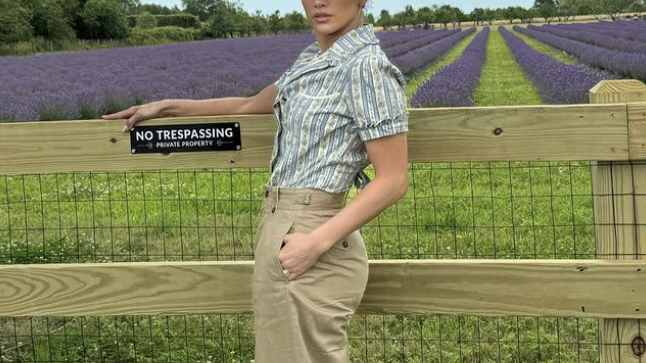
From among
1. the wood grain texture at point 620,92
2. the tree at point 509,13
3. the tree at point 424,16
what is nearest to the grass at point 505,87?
the wood grain texture at point 620,92

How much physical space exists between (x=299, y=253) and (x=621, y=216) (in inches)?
41.8

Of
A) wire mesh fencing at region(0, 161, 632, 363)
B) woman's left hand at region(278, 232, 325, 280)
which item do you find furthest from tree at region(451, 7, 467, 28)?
woman's left hand at region(278, 232, 325, 280)

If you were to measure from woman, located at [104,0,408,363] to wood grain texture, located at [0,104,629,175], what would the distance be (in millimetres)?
480

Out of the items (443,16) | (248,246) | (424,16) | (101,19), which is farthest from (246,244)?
(424,16)

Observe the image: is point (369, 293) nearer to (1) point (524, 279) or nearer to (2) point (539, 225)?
(1) point (524, 279)

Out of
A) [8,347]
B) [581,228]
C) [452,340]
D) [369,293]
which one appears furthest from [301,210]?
[581,228]

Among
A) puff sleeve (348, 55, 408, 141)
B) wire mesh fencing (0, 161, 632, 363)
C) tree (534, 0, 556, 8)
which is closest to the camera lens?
puff sleeve (348, 55, 408, 141)

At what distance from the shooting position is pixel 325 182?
201cm

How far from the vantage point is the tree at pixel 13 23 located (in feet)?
188

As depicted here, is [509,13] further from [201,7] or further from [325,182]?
[325,182]

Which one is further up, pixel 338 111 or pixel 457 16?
pixel 457 16

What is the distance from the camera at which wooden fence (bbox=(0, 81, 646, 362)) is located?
8.07ft

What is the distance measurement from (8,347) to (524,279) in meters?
2.52

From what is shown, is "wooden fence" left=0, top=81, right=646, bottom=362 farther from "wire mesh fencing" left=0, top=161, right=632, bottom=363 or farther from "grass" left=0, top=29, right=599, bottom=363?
"grass" left=0, top=29, right=599, bottom=363
